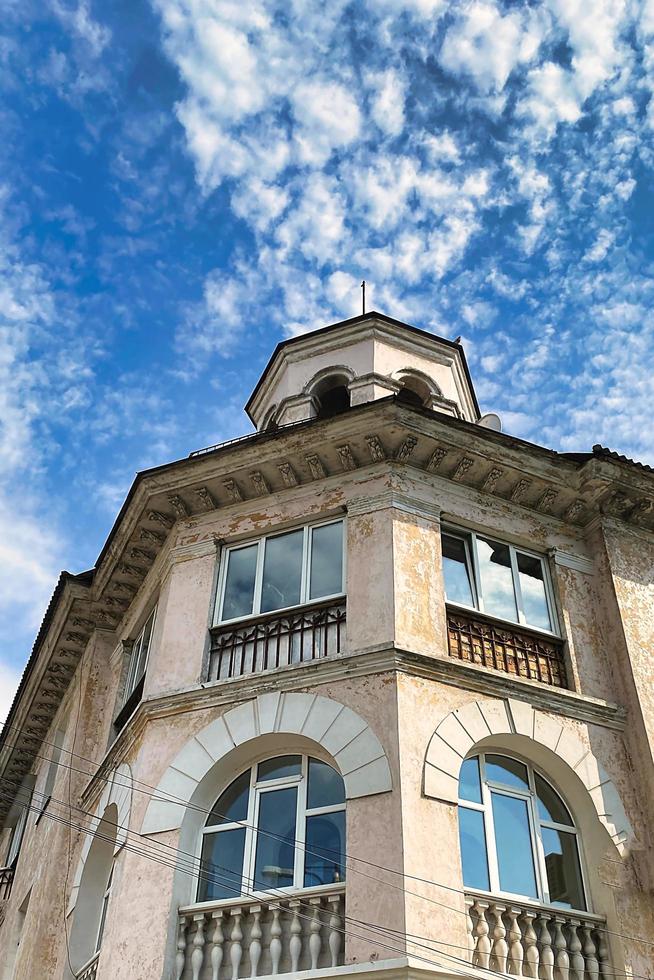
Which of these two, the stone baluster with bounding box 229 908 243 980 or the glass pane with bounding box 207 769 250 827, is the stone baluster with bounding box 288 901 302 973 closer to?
the stone baluster with bounding box 229 908 243 980

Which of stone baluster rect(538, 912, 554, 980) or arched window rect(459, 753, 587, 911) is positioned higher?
arched window rect(459, 753, 587, 911)

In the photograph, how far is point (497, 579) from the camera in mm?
12352

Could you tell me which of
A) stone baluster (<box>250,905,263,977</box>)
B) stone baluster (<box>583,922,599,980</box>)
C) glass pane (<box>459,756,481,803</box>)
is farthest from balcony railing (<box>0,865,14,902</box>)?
stone baluster (<box>583,922,599,980</box>)

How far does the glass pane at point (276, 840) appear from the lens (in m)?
9.80

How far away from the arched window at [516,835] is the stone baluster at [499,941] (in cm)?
21

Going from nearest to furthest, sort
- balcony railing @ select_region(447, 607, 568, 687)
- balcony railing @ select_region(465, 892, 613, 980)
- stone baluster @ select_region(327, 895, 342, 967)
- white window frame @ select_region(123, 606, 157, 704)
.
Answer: stone baluster @ select_region(327, 895, 342, 967), balcony railing @ select_region(465, 892, 613, 980), balcony railing @ select_region(447, 607, 568, 687), white window frame @ select_region(123, 606, 157, 704)

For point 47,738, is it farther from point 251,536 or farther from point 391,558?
point 391,558

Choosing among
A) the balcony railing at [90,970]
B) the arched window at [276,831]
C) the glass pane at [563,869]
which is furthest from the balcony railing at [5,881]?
the glass pane at [563,869]

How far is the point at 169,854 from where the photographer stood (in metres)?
10.1

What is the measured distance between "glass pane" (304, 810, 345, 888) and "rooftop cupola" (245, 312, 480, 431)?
26.8 feet

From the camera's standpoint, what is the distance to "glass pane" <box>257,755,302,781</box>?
34.7 ft

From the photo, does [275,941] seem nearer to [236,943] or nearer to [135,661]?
[236,943]

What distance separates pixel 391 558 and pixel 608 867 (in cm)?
417

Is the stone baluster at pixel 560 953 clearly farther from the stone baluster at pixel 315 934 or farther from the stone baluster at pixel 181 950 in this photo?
the stone baluster at pixel 181 950
